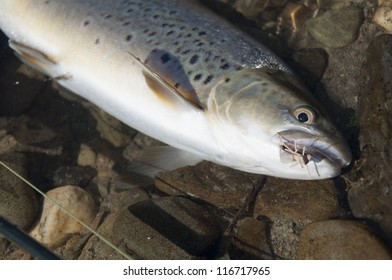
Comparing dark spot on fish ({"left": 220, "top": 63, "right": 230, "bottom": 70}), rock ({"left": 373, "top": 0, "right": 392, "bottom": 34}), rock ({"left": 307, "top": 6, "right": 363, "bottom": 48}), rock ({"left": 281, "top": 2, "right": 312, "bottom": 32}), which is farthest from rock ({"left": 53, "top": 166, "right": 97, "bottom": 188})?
rock ({"left": 373, "top": 0, "right": 392, "bottom": 34})

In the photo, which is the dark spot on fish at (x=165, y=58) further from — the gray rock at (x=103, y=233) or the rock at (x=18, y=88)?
the rock at (x=18, y=88)

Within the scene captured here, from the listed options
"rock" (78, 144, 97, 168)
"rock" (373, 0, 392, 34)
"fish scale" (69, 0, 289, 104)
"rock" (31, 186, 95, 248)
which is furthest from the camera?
"rock" (78, 144, 97, 168)

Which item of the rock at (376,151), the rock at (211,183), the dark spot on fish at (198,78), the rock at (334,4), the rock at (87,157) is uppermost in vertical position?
the rock at (334,4)

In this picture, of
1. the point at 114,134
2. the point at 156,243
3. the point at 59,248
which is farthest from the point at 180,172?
the point at 59,248

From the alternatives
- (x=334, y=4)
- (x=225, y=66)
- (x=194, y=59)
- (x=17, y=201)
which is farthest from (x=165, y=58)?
(x=334, y=4)

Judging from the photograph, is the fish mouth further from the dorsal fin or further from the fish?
the dorsal fin

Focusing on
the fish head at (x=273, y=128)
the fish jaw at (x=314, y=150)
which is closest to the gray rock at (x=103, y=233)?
the fish head at (x=273, y=128)

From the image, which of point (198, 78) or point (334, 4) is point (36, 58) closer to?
point (198, 78)
